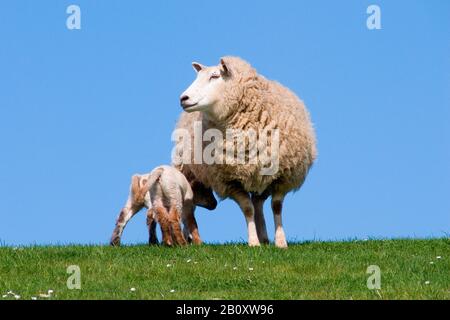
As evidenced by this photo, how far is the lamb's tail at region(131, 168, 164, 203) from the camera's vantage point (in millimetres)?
14297

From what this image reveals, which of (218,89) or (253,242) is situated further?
(253,242)

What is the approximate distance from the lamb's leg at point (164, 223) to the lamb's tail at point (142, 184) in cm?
48

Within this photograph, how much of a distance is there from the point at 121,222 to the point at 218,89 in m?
2.86

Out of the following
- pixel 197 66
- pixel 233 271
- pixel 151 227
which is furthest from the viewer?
pixel 151 227

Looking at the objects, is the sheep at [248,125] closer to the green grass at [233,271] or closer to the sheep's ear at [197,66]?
the sheep's ear at [197,66]

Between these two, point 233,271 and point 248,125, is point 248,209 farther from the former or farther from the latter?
point 233,271

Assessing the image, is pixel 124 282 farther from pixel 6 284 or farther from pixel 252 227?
pixel 252 227

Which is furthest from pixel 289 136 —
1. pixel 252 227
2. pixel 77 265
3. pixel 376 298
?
pixel 376 298

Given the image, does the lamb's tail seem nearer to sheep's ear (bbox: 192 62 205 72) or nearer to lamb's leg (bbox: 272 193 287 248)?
sheep's ear (bbox: 192 62 205 72)

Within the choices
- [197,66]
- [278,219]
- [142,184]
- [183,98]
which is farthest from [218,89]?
[278,219]

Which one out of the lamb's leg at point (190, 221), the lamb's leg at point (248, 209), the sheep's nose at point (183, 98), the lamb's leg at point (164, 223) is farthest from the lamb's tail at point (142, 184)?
the sheep's nose at point (183, 98)

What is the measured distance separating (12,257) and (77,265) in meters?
1.26

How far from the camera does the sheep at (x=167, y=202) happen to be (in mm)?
14031

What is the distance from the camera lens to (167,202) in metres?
14.2
